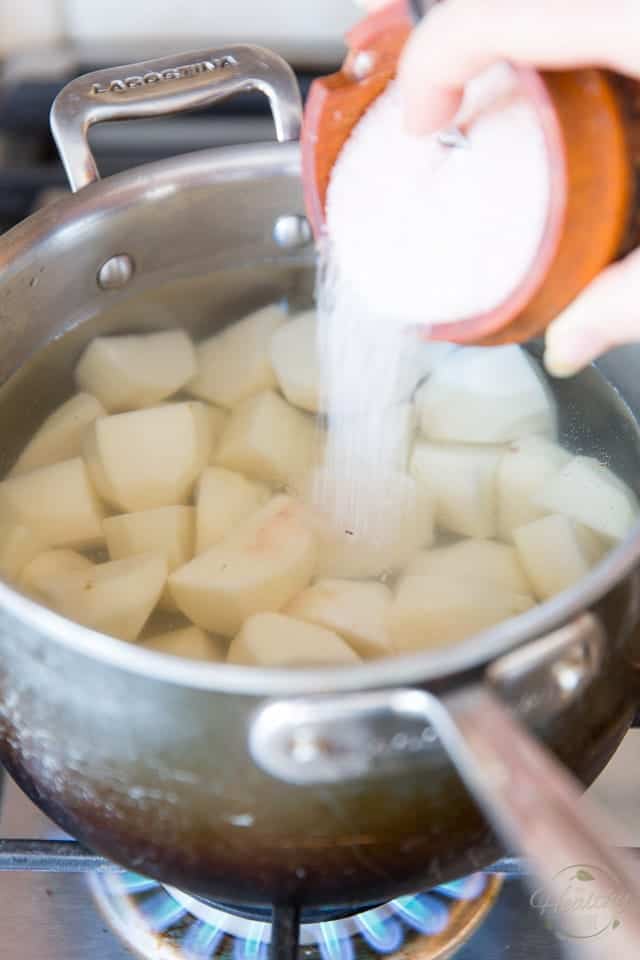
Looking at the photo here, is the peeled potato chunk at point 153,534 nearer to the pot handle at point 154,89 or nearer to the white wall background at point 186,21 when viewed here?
the pot handle at point 154,89

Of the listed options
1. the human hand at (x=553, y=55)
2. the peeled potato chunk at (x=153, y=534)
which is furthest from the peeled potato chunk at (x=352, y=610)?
the human hand at (x=553, y=55)

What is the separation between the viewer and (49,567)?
758mm

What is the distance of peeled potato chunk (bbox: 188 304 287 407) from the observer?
3.11ft

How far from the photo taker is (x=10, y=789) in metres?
0.78

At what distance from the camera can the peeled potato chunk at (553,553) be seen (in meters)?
0.75

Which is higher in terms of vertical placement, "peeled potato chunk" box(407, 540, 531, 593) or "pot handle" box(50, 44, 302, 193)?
"pot handle" box(50, 44, 302, 193)

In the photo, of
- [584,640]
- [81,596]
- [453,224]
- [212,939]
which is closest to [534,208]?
[453,224]

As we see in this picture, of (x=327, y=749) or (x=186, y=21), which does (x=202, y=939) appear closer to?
(x=327, y=749)

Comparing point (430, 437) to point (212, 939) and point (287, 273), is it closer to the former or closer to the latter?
point (287, 273)

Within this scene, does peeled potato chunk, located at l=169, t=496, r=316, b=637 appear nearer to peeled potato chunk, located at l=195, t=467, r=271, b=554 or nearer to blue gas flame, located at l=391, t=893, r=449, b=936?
peeled potato chunk, located at l=195, t=467, r=271, b=554

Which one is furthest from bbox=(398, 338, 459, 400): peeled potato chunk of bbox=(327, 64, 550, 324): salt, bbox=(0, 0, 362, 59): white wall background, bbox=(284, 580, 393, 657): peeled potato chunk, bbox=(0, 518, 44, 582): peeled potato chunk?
bbox=(0, 0, 362, 59): white wall background

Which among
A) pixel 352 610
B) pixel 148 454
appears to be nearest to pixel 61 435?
pixel 148 454

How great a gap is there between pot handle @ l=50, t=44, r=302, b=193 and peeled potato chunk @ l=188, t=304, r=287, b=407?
0.19 meters

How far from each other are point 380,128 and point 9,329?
0.32 metres
